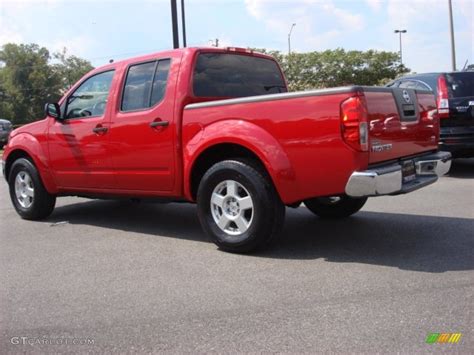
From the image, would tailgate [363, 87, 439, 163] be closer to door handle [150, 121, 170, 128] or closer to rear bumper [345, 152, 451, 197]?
rear bumper [345, 152, 451, 197]

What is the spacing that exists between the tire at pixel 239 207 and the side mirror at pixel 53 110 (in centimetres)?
248

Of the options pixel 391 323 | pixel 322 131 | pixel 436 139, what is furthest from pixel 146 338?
pixel 436 139

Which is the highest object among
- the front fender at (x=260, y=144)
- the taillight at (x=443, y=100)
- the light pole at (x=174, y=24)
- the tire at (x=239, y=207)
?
the light pole at (x=174, y=24)

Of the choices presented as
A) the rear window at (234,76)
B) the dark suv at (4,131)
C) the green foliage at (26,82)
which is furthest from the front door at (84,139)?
the green foliage at (26,82)

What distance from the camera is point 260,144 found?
4590mm

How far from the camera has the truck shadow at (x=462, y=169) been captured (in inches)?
371

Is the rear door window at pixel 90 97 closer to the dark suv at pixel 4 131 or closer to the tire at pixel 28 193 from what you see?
the tire at pixel 28 193

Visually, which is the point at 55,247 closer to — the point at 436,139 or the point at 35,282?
the point at 35,282

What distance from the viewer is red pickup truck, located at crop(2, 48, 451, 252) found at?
4.29 metres

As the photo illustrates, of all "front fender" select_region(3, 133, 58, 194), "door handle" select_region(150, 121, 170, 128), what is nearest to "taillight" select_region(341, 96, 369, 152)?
"door handle" select_region(150, 121, 170, 128)

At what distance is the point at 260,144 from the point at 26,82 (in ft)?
257

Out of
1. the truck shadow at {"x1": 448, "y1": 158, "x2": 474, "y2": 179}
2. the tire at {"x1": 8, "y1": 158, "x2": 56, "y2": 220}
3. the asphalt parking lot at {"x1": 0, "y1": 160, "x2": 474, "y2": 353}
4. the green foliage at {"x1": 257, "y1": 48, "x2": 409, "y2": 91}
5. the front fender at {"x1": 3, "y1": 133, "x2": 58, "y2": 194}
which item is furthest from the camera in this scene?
the green foliage at {"x1": 257, "y1": 48, "x2": 409, "y2": 91}

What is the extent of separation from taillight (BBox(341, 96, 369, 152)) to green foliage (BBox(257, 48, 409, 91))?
5563 cm

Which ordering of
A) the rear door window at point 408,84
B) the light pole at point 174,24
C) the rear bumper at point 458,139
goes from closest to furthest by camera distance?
the rear bumper at point 458,139, the rear door window at point 408,84, the light pole at point 174,24
